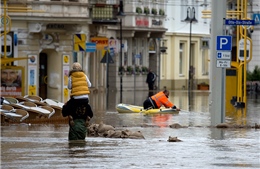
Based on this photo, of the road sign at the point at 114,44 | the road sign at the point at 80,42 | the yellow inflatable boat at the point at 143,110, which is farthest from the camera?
the road sign at the point at 114,44

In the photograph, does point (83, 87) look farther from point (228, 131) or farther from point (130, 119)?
point (130, 119)

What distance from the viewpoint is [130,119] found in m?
31.0

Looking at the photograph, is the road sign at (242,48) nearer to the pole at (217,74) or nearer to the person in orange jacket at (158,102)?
the person in orange jacket at (158,102)

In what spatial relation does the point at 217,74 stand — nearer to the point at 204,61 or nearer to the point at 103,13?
the point at 103,13

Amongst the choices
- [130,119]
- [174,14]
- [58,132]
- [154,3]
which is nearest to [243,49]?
[130,119]

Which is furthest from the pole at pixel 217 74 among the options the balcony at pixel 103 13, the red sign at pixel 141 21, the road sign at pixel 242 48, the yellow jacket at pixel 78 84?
the red sign at pixel 141 21

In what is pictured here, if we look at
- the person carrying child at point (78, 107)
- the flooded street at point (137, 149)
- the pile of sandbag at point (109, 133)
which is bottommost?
the flooded street at point (137, 149)

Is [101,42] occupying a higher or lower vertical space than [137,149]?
higher

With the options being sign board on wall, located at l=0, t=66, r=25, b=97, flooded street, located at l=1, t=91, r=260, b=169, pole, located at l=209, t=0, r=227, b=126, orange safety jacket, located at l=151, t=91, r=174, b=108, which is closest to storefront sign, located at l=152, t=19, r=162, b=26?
sign board on wall, located at l=0, t=66, r=25, b=97

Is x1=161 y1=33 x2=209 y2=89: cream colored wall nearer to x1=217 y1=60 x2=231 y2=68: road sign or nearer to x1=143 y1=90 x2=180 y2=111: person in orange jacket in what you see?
x1=143 y1=90 x2=180 y2=111: person in orange jacket

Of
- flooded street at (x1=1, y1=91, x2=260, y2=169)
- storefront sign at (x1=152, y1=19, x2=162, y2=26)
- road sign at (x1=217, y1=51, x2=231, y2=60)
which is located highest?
storefront sign at (x1=152, y1=19, x2=162, y2=26)

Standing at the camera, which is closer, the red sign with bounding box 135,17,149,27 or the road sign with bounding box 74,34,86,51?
the road sign with bounding box 74,34,86,51

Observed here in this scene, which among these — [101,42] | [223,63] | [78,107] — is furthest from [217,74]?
[101,42]

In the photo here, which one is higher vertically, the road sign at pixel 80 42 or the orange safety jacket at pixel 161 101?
the road sign at pixel 80 42
